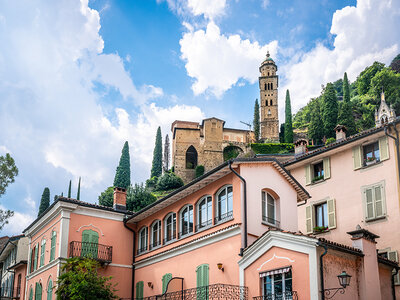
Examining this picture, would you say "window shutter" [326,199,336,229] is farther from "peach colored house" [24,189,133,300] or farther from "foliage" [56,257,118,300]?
"foliage" [56,257,118,300]

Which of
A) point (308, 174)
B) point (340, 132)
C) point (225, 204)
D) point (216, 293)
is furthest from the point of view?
point (340, 132)

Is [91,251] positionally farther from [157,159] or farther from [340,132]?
[157,159]

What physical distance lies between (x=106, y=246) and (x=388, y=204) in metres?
13.9

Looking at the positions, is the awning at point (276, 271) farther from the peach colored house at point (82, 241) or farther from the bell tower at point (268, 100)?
the bell tower at point (268, 100)

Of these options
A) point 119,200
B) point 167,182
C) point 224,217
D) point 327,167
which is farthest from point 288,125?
point 224,217

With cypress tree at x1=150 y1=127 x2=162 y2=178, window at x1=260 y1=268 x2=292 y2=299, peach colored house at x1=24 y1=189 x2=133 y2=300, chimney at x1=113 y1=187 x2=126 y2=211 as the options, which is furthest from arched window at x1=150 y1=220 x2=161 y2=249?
cypress tree at x1=150 y1=127 x2=162 y2=178

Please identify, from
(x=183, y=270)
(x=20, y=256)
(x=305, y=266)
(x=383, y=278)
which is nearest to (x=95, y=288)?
(x=183, y=270)

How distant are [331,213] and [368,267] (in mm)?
8517

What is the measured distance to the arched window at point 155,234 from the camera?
23.0 metres

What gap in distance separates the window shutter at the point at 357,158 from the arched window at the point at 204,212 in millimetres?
7951

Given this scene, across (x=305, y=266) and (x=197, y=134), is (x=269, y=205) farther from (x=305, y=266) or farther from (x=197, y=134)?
(x=197, y=134)

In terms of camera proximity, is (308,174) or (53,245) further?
(308,174)

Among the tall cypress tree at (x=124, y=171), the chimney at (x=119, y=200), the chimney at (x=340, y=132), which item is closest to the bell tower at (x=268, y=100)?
the tall cypress tree at (x=124, y=171)

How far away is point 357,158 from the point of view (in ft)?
74.7
